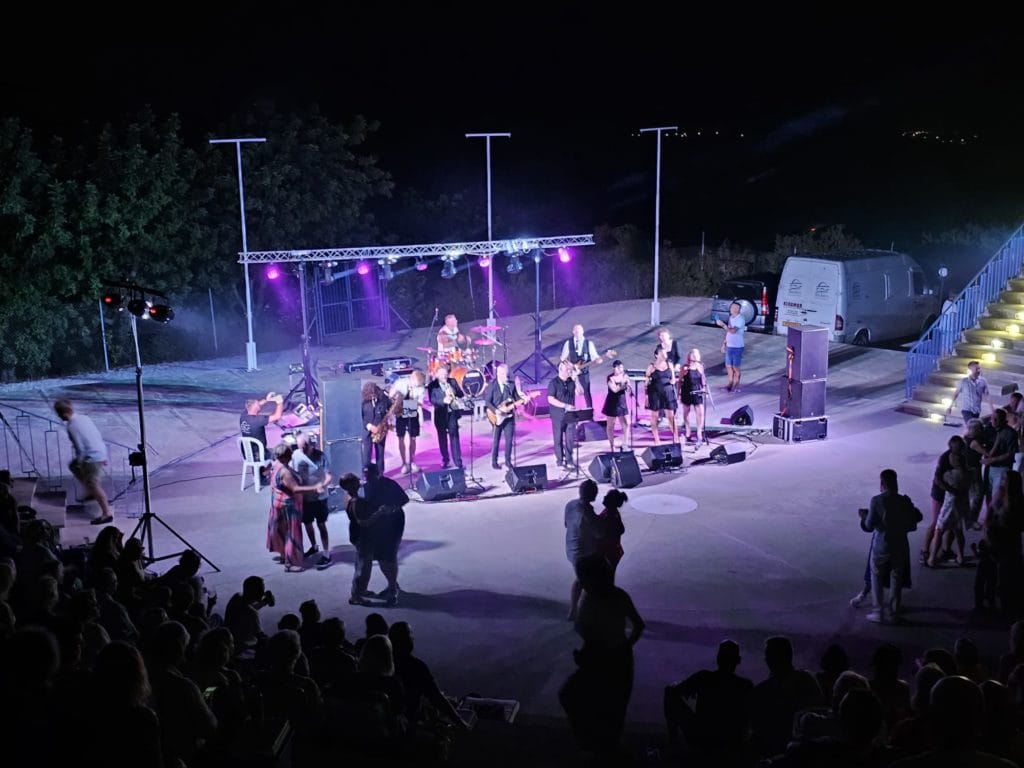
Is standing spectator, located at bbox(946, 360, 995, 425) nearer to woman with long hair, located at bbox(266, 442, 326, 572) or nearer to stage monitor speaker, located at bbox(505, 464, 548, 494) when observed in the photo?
stage monitor speaker, located at bbox(505, 464, 548, 494)

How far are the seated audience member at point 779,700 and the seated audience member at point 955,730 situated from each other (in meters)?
2.45

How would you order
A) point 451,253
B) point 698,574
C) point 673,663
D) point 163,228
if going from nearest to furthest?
point 673,663, point 698,574, point 451,253, point 163,228

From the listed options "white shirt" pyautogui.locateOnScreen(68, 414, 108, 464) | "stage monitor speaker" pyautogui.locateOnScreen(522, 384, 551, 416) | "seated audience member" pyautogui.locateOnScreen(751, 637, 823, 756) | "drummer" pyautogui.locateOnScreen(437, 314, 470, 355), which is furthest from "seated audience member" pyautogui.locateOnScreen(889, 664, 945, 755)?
"drummer" pyautogui.locateOnScreen(437, 314, 470, 355)

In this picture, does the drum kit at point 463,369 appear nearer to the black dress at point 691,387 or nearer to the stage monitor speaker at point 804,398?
the black dress at point 691,387

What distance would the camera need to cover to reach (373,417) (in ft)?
49.0

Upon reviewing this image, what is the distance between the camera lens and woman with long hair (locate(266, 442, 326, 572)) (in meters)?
12.1

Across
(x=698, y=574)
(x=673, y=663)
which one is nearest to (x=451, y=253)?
(x=698, y=574)

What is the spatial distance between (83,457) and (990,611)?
10.8 m

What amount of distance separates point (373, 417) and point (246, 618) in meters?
6.60

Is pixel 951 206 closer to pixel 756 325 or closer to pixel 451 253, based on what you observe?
pixel 756 325

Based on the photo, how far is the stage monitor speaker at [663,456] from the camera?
15.6 meters

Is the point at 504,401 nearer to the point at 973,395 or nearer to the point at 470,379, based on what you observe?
the point at 470,379

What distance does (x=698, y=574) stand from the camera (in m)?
11.8

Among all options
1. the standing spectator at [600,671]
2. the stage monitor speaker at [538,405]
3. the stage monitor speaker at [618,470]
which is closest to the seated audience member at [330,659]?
the standing spectator at [600,671]
